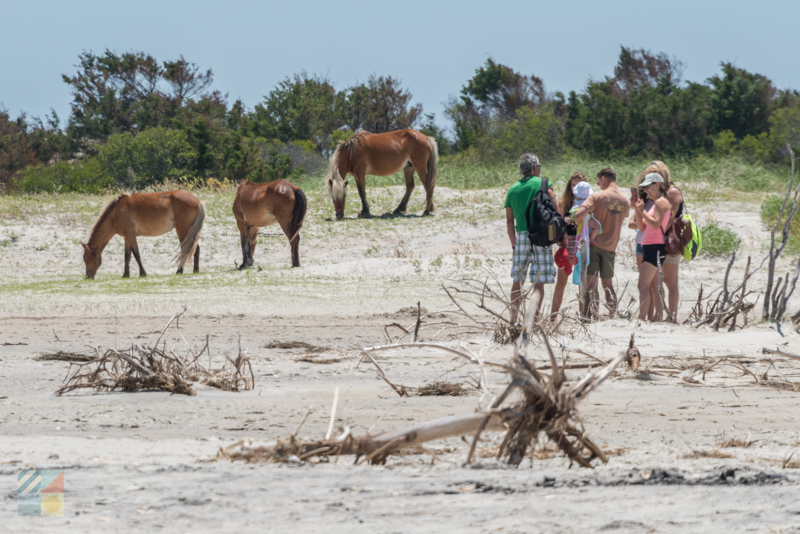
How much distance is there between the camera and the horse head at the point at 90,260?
15.4 meters

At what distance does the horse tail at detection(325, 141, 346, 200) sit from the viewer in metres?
19.9

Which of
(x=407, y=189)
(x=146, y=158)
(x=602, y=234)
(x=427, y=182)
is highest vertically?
(x=146, y=158)

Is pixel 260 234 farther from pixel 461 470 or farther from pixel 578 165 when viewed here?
pixel 461 470

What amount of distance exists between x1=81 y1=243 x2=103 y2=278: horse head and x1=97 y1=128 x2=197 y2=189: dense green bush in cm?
1811

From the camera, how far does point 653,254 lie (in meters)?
8.45

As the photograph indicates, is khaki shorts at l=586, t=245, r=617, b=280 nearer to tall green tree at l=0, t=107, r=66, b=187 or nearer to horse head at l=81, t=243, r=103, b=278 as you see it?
horse head at l=81, t=243, r=103, b=278

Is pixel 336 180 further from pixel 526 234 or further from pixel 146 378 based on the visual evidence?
pixel 146 378

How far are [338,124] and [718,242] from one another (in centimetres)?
3150

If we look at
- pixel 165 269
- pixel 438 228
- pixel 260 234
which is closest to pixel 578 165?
pixel 438 228

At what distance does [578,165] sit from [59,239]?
47.0 ft

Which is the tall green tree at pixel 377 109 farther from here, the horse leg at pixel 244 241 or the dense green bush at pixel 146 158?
the horse leg at pixel 244 241

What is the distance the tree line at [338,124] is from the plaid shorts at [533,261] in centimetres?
2285

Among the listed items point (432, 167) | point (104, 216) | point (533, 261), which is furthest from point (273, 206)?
point (533, 261)

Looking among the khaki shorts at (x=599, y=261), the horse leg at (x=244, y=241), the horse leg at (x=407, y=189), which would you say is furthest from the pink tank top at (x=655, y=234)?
the horse leg at (x=407, y=189)
